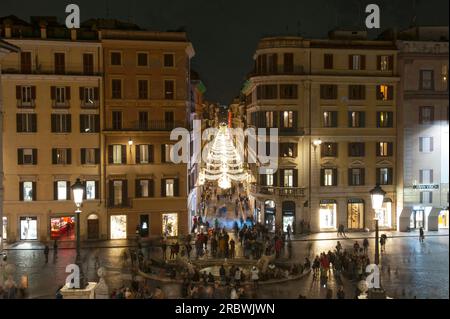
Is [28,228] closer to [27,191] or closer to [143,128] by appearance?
[27,191]

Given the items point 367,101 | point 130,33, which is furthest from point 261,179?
point 130,33

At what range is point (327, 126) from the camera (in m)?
50.2

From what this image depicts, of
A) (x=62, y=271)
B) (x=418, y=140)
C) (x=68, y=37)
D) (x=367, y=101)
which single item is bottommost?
(x=62, y=271)

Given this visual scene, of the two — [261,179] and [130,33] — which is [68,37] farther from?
[261,179]

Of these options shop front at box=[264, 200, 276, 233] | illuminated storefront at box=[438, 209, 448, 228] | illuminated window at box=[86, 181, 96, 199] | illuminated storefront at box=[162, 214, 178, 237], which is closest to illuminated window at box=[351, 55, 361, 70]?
shop front at box=[264, 200, 276, 233]

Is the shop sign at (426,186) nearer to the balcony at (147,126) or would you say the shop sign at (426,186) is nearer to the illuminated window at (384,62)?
the illuminated window at (384,62)

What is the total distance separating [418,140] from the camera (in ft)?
161

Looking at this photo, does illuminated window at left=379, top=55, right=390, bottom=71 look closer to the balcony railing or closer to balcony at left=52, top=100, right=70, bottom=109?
the balcony railing

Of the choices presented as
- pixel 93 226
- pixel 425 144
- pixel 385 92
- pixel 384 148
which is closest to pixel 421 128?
pixel 425 144

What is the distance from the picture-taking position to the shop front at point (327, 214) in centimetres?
5009

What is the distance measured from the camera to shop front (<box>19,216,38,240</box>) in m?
45.7

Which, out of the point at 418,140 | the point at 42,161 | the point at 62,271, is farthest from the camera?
the point at 418,140

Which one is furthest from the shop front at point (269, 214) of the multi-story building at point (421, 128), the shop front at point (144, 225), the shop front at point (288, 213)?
the multi-story building at point (421, 128)

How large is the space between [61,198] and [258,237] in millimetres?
14843
